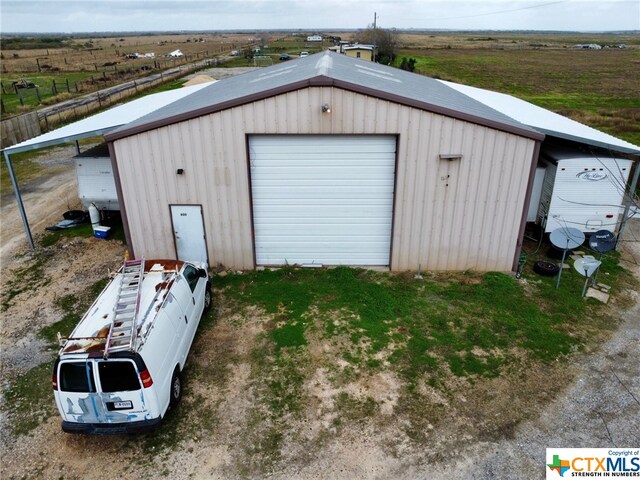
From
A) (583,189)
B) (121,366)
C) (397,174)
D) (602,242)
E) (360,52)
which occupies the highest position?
(360,52)

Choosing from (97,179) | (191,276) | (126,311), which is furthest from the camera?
(97,179)

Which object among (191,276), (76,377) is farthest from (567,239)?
(76,377)

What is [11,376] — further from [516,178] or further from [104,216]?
[516,178]

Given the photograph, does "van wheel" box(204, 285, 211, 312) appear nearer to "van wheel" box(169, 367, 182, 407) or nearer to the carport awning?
"van wheel" box(169, 367, 182, 407)

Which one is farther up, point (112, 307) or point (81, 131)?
point (81, 131)

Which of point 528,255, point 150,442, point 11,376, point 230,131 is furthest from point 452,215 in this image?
point 11,376

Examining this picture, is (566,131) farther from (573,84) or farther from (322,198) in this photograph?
(573,84)
